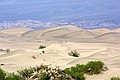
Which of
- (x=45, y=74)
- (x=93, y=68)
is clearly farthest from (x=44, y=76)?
(x=93, y=68)

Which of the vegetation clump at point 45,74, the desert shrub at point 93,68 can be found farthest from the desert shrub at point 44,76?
the desert shrub at point 93,68

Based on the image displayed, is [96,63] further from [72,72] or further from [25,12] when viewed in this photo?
[25,12]

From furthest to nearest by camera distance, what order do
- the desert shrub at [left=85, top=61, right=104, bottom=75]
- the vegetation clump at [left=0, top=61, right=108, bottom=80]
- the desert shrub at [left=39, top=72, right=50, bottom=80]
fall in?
the desert shrub at [left=85, top=61, right=104, bottom=75]
the vegetation clump at [left=0, top=61, right=108, bottom=80]
the desert shrub at [left=39, top=72, right=50, bottom=80]

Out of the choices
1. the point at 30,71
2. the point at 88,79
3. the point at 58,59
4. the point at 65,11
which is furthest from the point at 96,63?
the point at 65,11

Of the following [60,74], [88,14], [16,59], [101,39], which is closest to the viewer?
[60,74]

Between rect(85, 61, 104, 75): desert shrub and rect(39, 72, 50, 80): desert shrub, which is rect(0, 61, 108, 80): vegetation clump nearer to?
rect(39, 72, 50, 80): desert shrub

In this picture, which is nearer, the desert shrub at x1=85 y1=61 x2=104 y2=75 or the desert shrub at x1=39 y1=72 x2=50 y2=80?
the desert shrub at x1=39 y1=72 x2=50 y2=80

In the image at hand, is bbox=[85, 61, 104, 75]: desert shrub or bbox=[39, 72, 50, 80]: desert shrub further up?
bbox=[39, 72, 50, 80]: desert shrub

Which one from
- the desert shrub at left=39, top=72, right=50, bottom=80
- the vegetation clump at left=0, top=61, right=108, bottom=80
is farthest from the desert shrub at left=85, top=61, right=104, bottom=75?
the desert shrub at left=39, top=72, right=50, bottom=80

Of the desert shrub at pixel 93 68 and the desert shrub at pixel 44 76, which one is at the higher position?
the desert shrub at pixel 44 76

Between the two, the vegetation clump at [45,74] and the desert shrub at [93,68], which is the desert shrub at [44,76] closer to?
the vegetation clump at [45,74]

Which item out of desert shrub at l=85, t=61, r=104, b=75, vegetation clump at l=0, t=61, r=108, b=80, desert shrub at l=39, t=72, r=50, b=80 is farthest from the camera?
desert shrub at l=85, t=61, r=104, b=75
